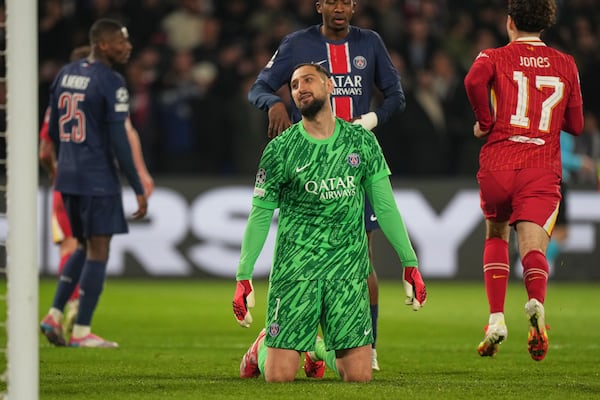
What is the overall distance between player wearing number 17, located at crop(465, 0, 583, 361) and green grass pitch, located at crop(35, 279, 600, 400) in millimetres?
706

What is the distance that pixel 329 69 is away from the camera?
7344 millimetres

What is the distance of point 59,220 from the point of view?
34.3 feet

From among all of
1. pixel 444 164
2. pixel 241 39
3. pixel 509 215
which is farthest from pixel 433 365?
pixel 241 39

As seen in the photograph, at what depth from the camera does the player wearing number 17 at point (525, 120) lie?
692 cm

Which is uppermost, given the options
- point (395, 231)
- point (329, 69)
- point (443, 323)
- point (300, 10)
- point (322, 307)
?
point (300, 10)

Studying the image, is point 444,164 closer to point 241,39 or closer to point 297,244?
point 241,39

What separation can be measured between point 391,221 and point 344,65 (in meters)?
1.42

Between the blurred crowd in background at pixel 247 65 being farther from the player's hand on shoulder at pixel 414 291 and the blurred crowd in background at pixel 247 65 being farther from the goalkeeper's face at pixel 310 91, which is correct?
the player's hand on shoulder at pixel 414 291

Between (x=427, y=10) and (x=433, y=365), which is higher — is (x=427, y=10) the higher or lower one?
the higher one

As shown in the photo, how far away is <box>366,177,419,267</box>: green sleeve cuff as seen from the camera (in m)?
6.22

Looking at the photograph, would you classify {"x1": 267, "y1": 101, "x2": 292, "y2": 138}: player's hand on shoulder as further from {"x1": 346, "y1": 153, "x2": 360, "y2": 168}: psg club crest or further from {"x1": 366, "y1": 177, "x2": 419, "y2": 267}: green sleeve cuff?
{"x1": 366, "y1": 177, "x2": 419, "y2": 267}: green sleeve cuff

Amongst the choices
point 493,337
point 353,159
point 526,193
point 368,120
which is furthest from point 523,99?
point 493,337

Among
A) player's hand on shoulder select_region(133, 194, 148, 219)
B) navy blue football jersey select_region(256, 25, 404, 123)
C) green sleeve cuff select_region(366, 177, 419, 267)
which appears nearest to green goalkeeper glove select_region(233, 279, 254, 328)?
green sleeve cuff select_region(366, 177, 419, 267)

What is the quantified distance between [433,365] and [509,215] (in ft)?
3.80
